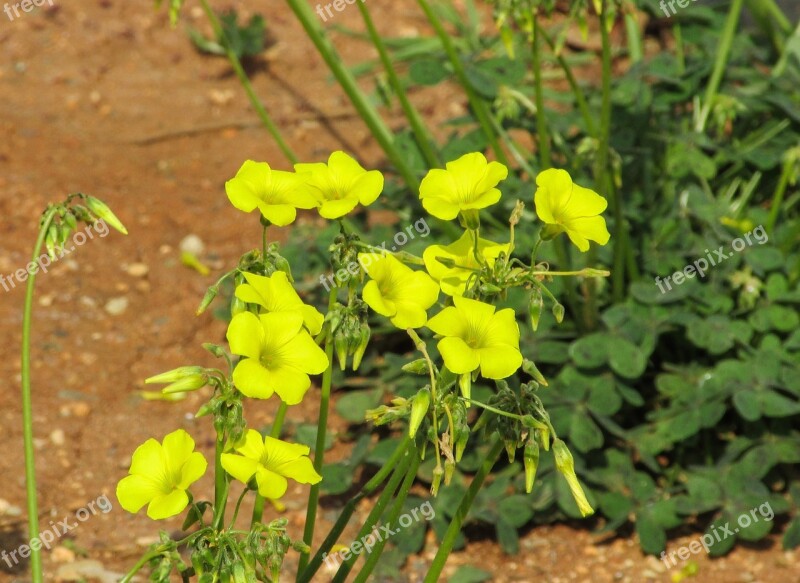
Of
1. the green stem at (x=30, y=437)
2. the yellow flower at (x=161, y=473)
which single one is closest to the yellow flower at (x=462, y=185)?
the yellow flower at (x=161, y=473)

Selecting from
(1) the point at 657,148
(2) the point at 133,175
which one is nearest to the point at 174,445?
(1) the point at 657,148

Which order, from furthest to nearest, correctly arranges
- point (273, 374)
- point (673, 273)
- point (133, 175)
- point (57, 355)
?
point (133, 175), point (57, 355), point (673, 273), point (273, 374)

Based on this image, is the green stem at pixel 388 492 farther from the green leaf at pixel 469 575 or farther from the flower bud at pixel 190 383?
the green leaf at pixel 469 575

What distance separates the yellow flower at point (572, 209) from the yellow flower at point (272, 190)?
383mm

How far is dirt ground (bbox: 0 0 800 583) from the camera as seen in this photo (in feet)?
9.96

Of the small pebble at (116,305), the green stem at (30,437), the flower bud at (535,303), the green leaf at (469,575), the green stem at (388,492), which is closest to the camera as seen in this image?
the flower bud at (535,303)

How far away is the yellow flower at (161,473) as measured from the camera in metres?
1.66

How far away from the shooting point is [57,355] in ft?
11.9

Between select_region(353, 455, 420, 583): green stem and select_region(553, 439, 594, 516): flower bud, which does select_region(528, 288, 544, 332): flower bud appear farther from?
select_region(353, 455, 420, 583): green stem

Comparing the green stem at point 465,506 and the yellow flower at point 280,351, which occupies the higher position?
the yellow flower at point 280,351

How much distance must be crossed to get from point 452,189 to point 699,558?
1.69 m

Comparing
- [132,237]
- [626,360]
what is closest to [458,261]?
[626,360]

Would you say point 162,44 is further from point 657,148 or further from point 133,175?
point 657,148

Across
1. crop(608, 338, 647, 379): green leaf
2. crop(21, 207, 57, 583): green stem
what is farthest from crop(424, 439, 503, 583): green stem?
crop(608, 338, 647, 379): green leaf
